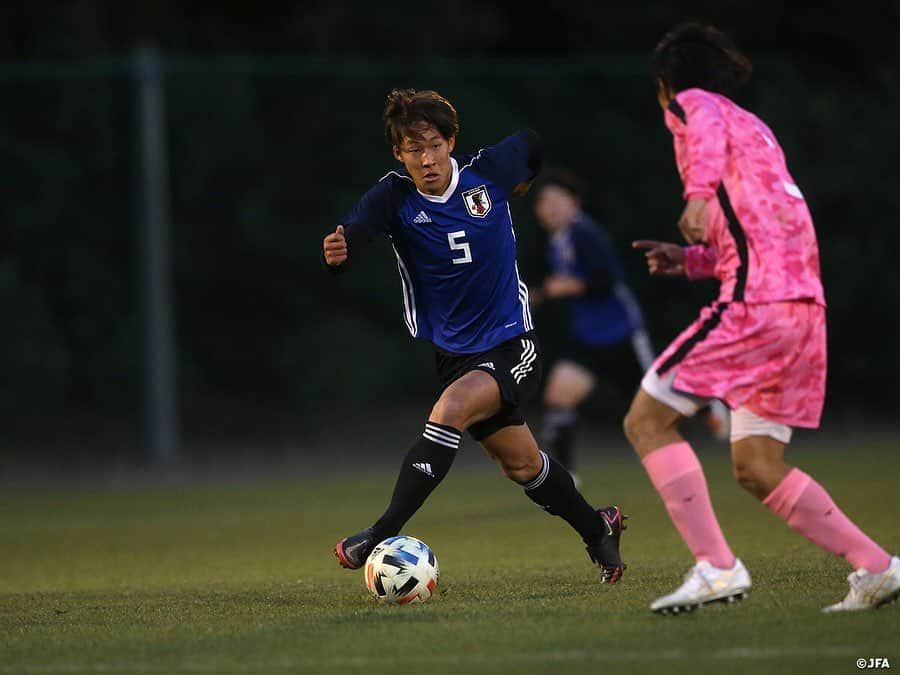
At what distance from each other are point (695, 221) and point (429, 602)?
213 centimetres

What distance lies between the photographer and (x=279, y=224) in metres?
15.7

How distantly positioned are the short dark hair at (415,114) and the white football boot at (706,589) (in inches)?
91.0

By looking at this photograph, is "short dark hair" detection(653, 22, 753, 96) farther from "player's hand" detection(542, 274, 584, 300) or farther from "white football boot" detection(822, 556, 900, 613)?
"player's hand" detection(542, 274, 584, 300)

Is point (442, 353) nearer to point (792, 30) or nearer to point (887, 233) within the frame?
point (887, 233)

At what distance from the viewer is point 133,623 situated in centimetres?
607

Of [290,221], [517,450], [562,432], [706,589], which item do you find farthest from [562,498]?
[290,221]

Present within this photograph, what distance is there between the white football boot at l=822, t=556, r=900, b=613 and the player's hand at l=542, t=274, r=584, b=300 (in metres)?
6.12

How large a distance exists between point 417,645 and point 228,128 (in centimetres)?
1113

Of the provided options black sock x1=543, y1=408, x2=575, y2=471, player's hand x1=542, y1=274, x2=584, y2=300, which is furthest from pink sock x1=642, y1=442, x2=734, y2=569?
black sock x1=543, y1=408, x2=575, y2=471

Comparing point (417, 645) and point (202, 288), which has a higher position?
point (202, 288)

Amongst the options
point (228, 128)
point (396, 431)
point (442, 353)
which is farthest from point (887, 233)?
point (442, 353)

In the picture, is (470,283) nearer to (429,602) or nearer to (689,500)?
(429,602)

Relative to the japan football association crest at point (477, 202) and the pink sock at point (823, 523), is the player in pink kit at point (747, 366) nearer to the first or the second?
the pink sock at point (823, 523)

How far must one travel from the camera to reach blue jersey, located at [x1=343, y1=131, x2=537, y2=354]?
687 cm
